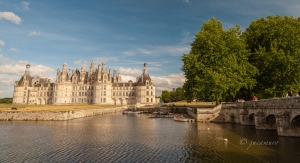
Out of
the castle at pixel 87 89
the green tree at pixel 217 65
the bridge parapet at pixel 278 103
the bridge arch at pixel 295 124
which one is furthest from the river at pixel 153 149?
the castle at pixel 87 89

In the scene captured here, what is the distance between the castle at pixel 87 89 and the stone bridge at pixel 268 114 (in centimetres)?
7417

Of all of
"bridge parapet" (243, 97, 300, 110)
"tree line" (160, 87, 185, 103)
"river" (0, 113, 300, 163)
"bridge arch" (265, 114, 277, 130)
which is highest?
"tree line" (160, 87, 185, 103)

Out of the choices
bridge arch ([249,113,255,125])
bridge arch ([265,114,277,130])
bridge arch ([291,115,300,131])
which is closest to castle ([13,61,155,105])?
bridge arch ([249,113,255,125])

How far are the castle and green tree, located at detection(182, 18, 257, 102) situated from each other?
72393mm

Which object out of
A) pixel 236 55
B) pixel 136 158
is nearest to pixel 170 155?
pixel 136 158

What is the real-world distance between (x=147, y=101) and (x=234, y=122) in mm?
75873

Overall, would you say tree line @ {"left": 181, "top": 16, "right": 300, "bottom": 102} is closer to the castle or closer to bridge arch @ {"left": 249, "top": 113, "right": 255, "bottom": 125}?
bridge arch @ {"left": 249, "top": 113, "right": 255, "bottom": 125}

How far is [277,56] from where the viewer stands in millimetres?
30734

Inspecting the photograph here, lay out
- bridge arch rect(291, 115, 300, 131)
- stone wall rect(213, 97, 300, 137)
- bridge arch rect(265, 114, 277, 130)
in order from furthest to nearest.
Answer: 1. bridge arch rect(265, 114, 277, 130)
2. bridge arch rect(291, 115, 300, 131)
3. stone wall rect(213, 97, 300, 137)

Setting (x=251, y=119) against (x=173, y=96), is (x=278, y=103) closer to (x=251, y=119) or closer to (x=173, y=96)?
(x=251, y=119)

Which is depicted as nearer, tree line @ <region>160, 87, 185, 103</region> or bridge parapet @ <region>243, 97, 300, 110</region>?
bridge parapet @ <region>243, 97, 300, 110</region>

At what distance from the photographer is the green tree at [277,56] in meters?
30.9

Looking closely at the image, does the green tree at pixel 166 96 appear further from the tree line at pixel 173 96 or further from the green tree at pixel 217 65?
the green tree at pixel 217 65

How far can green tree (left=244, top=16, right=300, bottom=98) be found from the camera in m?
30.9
